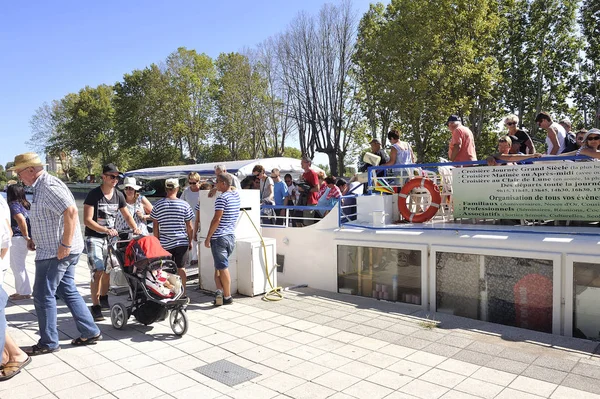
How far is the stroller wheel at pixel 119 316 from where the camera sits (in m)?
5.70

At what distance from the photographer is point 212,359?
4.84 meters

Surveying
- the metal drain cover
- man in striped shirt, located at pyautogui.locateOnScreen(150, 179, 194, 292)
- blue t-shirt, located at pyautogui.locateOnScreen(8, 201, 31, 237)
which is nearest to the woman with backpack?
blue t-shirt, located at pyautogui.locateOnScreen(8, 201, 31, 237)

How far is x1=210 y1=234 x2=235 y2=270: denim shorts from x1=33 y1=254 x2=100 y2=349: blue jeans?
2.05m

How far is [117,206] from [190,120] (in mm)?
41595

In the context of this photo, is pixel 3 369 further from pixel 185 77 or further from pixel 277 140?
pixel 185 77

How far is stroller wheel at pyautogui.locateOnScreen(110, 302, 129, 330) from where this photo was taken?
224 inches

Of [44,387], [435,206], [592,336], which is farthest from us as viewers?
[435,206]

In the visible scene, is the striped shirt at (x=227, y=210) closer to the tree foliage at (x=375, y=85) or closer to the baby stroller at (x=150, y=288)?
the baby stroller at (x=150, y=288)

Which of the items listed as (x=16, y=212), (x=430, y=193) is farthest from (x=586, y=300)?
(x=16, y=212)

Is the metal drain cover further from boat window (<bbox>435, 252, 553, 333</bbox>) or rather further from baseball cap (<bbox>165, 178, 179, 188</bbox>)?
boat window (<bbox>435, 252, 553, 333</bbox>)

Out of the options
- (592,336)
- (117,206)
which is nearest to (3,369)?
(117,206)

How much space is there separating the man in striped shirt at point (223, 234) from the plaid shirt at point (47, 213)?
2.31 m

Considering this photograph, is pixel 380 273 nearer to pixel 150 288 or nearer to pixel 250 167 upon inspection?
pixel 150 288

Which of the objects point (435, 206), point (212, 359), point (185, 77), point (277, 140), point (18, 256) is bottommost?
point (212, 359)
